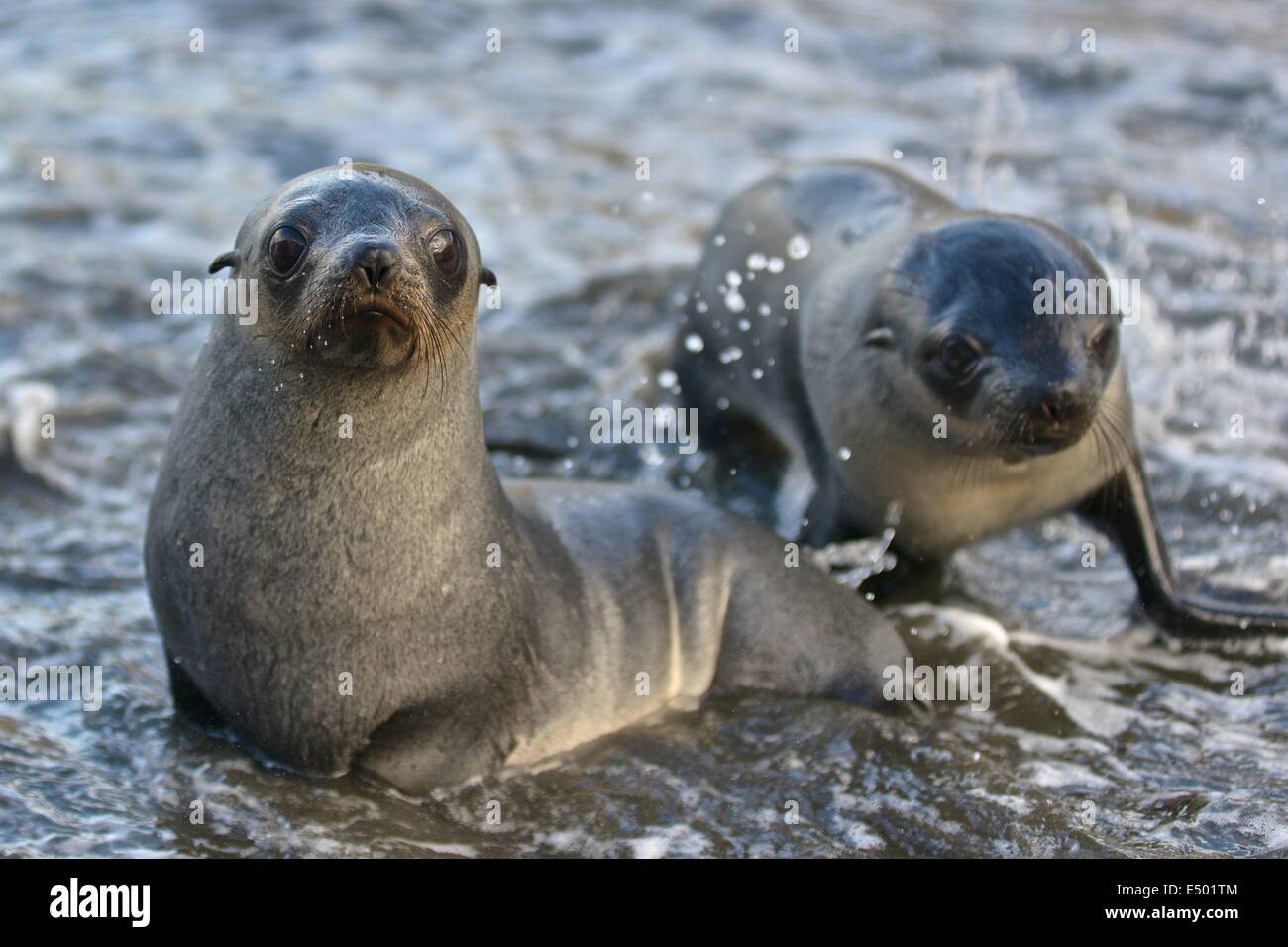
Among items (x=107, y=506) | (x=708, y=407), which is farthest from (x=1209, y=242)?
(x=107, y=506)

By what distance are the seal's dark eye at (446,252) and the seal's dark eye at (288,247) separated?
0.34 m

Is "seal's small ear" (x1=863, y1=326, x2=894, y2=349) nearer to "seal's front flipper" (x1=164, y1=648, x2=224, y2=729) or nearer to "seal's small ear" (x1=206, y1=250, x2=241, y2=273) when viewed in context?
"seal's small ear" (x1=206, y1=250, x2=241, y2=273)

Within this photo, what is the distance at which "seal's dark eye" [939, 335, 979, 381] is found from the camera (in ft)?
19.3

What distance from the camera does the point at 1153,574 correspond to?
256 inches

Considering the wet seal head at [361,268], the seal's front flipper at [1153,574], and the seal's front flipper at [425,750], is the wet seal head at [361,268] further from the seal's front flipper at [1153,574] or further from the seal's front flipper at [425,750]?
the seal's front flipper at [1153,574]

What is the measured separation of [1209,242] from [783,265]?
4273mm

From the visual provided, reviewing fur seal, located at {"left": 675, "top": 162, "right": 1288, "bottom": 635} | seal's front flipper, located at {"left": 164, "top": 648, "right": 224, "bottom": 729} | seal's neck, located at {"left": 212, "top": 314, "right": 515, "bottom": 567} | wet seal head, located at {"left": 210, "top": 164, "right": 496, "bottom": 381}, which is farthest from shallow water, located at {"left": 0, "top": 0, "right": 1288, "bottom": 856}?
wet seal head, located at {"left": 210, "top": 164, "right": 496, "bottom": 381}

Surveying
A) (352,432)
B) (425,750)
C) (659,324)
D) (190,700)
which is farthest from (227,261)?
(659,324)

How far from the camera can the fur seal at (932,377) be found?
231 inches

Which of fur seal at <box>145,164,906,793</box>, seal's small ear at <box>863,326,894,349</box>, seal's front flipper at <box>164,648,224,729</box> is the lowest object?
seal's front flipper at <box>164,648,224,729</box>

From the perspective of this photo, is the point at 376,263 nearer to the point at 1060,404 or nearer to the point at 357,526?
the point at 357,526

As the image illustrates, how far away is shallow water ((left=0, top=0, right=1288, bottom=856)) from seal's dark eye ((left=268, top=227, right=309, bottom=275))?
1.43 meters

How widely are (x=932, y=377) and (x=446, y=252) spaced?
2.06m

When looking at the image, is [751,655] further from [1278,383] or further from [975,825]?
[1278,383]
